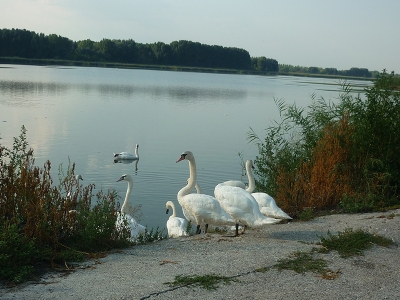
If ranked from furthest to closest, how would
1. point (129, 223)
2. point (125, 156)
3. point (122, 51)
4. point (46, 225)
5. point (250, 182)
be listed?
point (122, 51) < point (125, 156) < point (250, 182) < point (129, 223) < point (46, 225)

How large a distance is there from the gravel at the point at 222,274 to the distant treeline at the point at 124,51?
101 meters

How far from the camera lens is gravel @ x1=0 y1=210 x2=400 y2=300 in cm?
512

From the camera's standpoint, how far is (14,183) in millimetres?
6750

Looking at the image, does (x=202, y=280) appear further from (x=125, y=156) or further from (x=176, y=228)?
(x=125, y=156)

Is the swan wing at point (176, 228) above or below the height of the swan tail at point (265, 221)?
below

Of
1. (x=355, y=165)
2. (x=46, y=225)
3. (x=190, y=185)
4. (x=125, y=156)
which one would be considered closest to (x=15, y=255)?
(x=46, y=225)

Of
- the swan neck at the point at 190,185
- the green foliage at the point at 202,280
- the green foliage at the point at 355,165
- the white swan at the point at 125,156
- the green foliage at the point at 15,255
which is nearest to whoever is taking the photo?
the green foliage at the point at 202,280

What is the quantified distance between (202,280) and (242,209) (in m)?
2.56

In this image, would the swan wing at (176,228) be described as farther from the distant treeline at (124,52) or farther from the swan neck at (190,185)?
the distant treeline at (124,52)

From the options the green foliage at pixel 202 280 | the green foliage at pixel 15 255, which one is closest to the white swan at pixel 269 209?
the green foliage at pixel 202 280

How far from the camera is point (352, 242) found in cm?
691

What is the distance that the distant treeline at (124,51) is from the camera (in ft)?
338

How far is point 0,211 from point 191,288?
2701 millimetres

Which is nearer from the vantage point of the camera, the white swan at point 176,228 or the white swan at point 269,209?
the white swan at point 269,209
